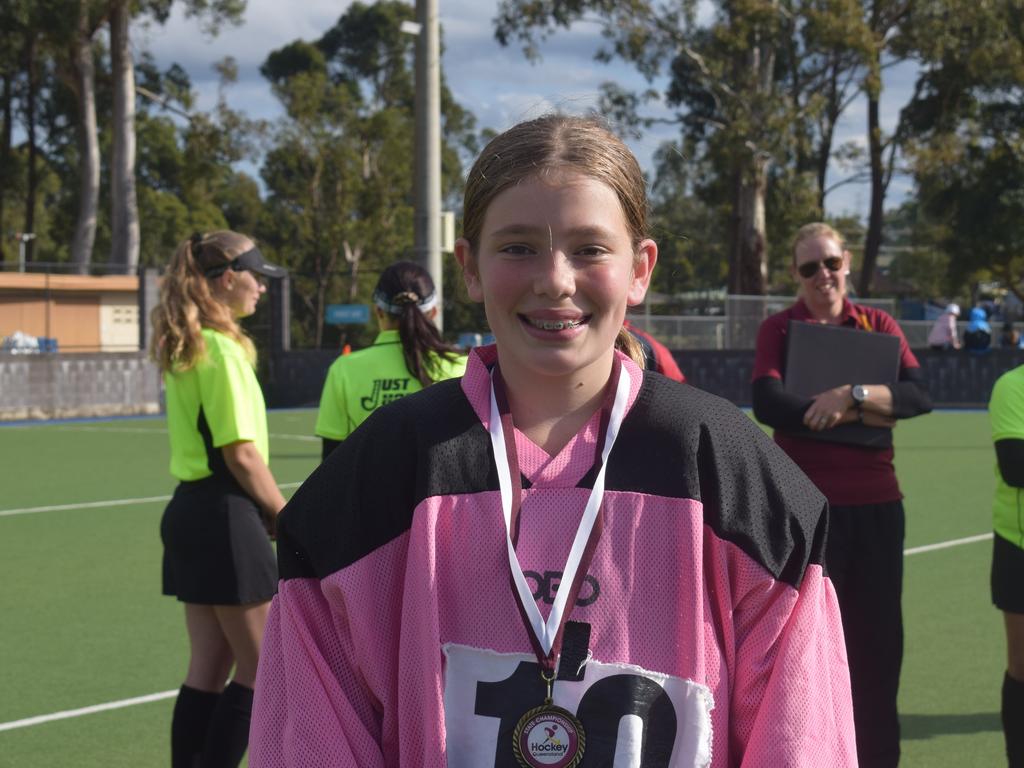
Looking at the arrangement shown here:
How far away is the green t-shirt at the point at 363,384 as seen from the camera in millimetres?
5398

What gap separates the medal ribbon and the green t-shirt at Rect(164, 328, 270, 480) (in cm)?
267

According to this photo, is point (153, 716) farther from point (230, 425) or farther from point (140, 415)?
point (140, 415)

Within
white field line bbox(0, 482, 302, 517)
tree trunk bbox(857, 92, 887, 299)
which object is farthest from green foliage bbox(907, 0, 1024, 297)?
white field line bbox(0, 482, 302, 517)

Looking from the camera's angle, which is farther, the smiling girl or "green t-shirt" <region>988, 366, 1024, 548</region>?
"green t-shirt" <region>988, 366, 1024, 548</region>

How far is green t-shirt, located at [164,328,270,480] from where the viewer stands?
469 cm

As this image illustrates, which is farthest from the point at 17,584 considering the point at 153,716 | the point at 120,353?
the point at 120,353

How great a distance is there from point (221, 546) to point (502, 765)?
2.79 metres

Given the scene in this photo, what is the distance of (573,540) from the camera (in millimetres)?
2090

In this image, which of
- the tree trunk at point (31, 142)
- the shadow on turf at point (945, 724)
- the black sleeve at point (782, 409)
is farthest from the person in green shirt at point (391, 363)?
the tree trunk at point (31, 142)

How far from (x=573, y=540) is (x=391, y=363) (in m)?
3.40

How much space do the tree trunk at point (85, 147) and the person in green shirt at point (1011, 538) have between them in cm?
3904

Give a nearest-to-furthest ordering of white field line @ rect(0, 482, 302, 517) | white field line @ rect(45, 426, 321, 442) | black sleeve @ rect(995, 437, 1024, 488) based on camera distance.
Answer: black sleeve @ rect(995, 437, 1024, 488) → white field line @ rect(0, 482, 302, 517) → white field line @ rect(45, 426, 321, 442)

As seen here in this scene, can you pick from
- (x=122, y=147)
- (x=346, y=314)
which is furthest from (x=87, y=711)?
(x=122, y=147)

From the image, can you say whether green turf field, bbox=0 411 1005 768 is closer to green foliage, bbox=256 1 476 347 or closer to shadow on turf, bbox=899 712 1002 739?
shadow on turf, bbox=899 712 1002 739
